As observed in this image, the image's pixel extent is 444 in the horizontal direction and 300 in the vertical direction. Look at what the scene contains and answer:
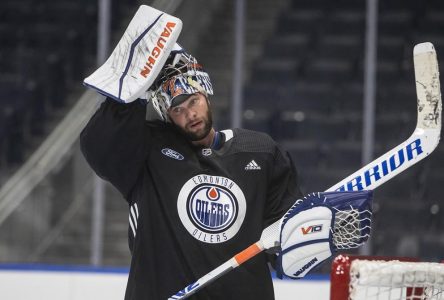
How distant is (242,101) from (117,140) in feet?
8.65

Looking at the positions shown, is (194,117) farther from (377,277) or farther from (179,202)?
(377,277)

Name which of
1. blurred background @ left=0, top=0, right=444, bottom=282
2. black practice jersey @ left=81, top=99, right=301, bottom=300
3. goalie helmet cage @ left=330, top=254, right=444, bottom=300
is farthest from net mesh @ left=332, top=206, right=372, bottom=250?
blurred background @ left=0, top=0, right=444, bottom=282

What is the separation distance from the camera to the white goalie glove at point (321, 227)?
1.85 metres

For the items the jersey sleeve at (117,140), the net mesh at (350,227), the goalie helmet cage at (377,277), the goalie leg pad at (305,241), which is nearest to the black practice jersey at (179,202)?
the jersey sleeve at (117,140)

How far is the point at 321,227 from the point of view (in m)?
1.88

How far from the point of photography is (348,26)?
15.5 feet

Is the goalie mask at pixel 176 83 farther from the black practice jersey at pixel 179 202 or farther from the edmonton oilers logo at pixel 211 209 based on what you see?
the edmonton oilers logo at pixel 211 209

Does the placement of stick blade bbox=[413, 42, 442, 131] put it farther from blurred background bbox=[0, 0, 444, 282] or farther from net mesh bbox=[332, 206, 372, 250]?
blurred background bbox=[0, 0, 444, 282]

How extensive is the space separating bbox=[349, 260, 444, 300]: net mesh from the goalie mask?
538mm

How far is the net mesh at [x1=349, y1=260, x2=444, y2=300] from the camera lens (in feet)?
5.57

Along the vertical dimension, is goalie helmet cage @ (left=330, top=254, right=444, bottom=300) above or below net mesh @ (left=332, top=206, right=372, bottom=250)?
below

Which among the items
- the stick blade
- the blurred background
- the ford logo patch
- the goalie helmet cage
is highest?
the blurred background

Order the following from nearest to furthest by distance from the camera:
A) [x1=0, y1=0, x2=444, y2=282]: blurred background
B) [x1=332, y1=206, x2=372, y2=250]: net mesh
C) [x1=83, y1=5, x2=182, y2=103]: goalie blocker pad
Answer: [x1=332, y1=206, x2=372, y2=250]: net mesh, [x1=83, y1=5, x2=182, y2=103]: goalie blocker pad, [x1=0, y1=0, x2=444, y2=282]: blurred background

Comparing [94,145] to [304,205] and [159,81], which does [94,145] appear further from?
[304,205]
